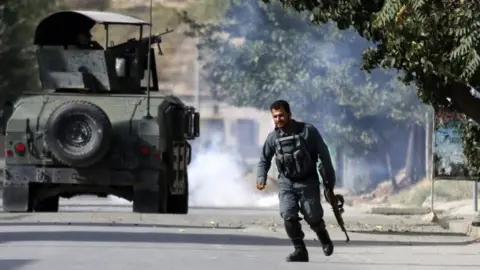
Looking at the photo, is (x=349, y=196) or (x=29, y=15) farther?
(x=29, y=15)

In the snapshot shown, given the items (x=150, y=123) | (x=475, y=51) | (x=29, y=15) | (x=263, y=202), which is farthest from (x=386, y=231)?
(x=29, y=15)

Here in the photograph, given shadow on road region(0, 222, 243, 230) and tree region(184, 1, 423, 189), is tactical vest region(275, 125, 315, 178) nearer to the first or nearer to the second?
shadow on road region(0, 222, 243, 230)

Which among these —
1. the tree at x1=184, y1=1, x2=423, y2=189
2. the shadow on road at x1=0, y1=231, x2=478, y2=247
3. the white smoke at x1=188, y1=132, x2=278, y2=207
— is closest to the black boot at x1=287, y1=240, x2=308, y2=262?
the shadow on road at x1=0, y1=231, x2=478, y2=247

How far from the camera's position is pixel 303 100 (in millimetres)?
42656

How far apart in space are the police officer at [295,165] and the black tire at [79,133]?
28.9 feet

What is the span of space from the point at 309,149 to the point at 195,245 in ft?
10.4

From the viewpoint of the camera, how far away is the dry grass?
132 ft

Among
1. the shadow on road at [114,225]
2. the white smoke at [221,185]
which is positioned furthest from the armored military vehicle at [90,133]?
the white smoke at [221,185]

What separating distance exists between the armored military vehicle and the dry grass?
50.5 feet

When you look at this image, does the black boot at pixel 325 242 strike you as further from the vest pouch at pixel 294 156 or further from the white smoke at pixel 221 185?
Answer: the white smoke at pixel 221 185

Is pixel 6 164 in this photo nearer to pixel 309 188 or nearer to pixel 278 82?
pixel 309 188

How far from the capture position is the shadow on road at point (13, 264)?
14.6m

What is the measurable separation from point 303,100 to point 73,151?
18879 mm

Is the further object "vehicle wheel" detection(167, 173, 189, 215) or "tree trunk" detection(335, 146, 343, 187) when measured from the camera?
"tree trunk" detection(335, 146, 343, 187)
